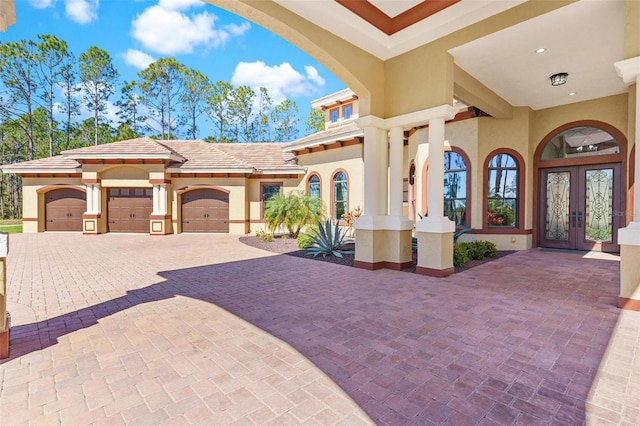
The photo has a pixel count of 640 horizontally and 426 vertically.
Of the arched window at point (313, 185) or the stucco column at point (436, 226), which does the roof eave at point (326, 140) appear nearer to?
the arched window at point (313, 185)

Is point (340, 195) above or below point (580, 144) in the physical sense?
below

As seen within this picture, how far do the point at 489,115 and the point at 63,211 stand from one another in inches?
811

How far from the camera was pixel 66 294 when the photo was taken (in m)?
5.33

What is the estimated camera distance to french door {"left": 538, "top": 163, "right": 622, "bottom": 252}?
891 cm

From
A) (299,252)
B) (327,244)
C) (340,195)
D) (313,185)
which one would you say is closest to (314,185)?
(313,185)

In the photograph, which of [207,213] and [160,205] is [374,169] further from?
[160,205]

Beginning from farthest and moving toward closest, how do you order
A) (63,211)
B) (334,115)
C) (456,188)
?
(334,115) → (63,211) → (456,188)

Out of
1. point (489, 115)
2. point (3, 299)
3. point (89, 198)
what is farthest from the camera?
point (89, 198)

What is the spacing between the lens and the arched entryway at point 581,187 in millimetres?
8781

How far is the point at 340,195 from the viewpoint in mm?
14641

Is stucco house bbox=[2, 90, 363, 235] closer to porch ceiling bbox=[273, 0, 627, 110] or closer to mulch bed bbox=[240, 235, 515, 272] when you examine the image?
mulch bed bbox=[240, 235, 515, 272]

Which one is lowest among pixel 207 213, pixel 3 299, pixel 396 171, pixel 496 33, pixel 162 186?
pixel 3 299

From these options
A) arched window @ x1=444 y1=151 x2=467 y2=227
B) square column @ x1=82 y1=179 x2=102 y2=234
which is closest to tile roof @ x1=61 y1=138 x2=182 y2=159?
square column @ x1=82 y1=179 x2=102 y2=234

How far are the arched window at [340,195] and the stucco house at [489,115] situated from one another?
2.33 m
